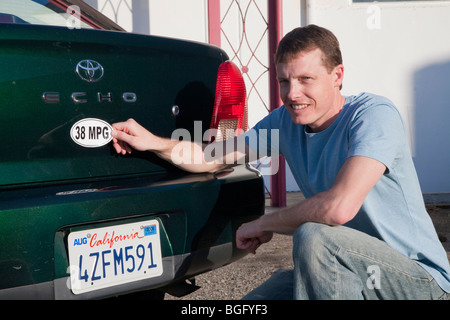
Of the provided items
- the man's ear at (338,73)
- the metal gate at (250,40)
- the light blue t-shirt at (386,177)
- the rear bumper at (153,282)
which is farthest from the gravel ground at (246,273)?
the metal gate at (250,40)

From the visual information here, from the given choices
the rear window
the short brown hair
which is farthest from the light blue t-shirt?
the rear window

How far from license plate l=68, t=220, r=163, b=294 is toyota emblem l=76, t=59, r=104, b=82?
0.54 metres

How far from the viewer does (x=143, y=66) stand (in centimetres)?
211

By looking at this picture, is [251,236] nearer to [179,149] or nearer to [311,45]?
[179,149]

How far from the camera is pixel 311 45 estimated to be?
199 cm

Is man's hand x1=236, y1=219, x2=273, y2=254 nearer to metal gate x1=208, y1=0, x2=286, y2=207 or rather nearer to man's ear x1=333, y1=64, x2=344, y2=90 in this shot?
man's ear x1=333, y1=64, x2=344, y2=90

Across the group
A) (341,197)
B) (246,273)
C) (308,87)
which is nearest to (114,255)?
(341,197)

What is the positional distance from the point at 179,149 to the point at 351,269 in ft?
2.70

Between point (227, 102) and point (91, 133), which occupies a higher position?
point (227, 102)

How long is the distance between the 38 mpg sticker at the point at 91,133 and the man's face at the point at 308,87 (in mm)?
670

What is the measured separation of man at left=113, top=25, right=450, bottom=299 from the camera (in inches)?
69.0
